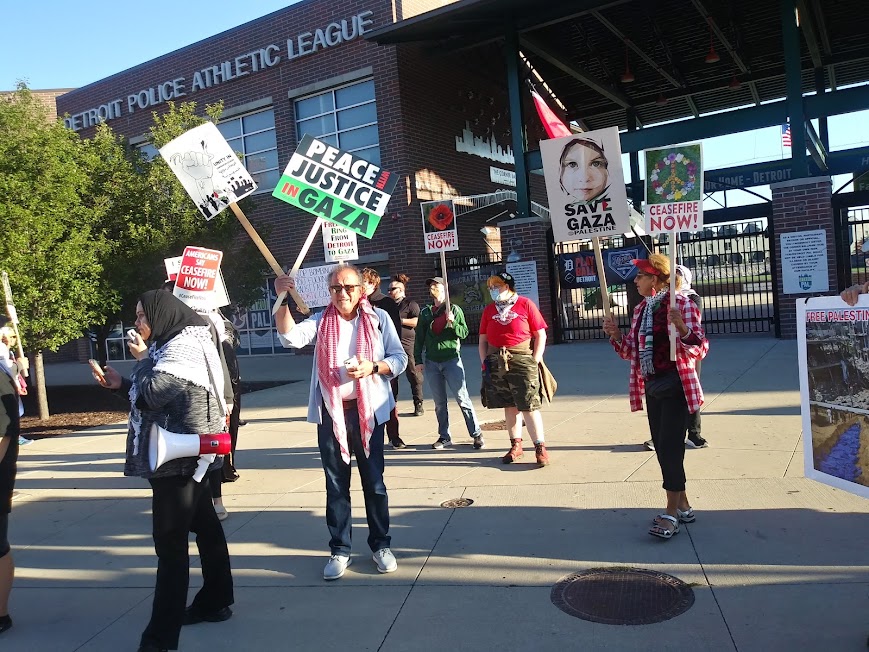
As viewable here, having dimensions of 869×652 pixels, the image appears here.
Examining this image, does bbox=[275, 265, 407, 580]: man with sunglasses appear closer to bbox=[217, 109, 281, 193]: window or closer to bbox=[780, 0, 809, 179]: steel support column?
bbox=[780, 0, 809, 179]: steel support column

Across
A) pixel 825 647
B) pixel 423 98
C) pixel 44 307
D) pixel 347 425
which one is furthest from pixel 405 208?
pixel 825 647

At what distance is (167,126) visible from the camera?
1228cm

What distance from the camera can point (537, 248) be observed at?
1568 centimetres

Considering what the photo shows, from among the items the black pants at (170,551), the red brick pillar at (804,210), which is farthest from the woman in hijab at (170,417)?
the red brick pillar at (804,210)

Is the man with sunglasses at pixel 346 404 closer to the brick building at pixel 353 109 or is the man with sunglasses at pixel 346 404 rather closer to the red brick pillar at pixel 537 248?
the brick building at pixel 353 109

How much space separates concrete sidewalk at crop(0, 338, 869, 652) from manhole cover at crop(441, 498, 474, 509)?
79 millimetres

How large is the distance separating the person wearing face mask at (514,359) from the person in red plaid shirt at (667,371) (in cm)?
158

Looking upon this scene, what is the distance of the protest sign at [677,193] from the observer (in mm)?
5223

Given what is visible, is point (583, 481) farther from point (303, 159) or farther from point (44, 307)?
point (44, 307)

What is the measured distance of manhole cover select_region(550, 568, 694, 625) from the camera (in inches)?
140

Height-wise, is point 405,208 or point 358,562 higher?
point 405,208

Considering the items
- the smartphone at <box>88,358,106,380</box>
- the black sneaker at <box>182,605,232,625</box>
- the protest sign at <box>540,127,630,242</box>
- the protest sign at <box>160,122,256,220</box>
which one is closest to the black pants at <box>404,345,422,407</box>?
the protest sign at <box>540,127,630,242</box>

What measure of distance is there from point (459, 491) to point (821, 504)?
2.64m

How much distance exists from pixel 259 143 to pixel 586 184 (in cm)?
1537
